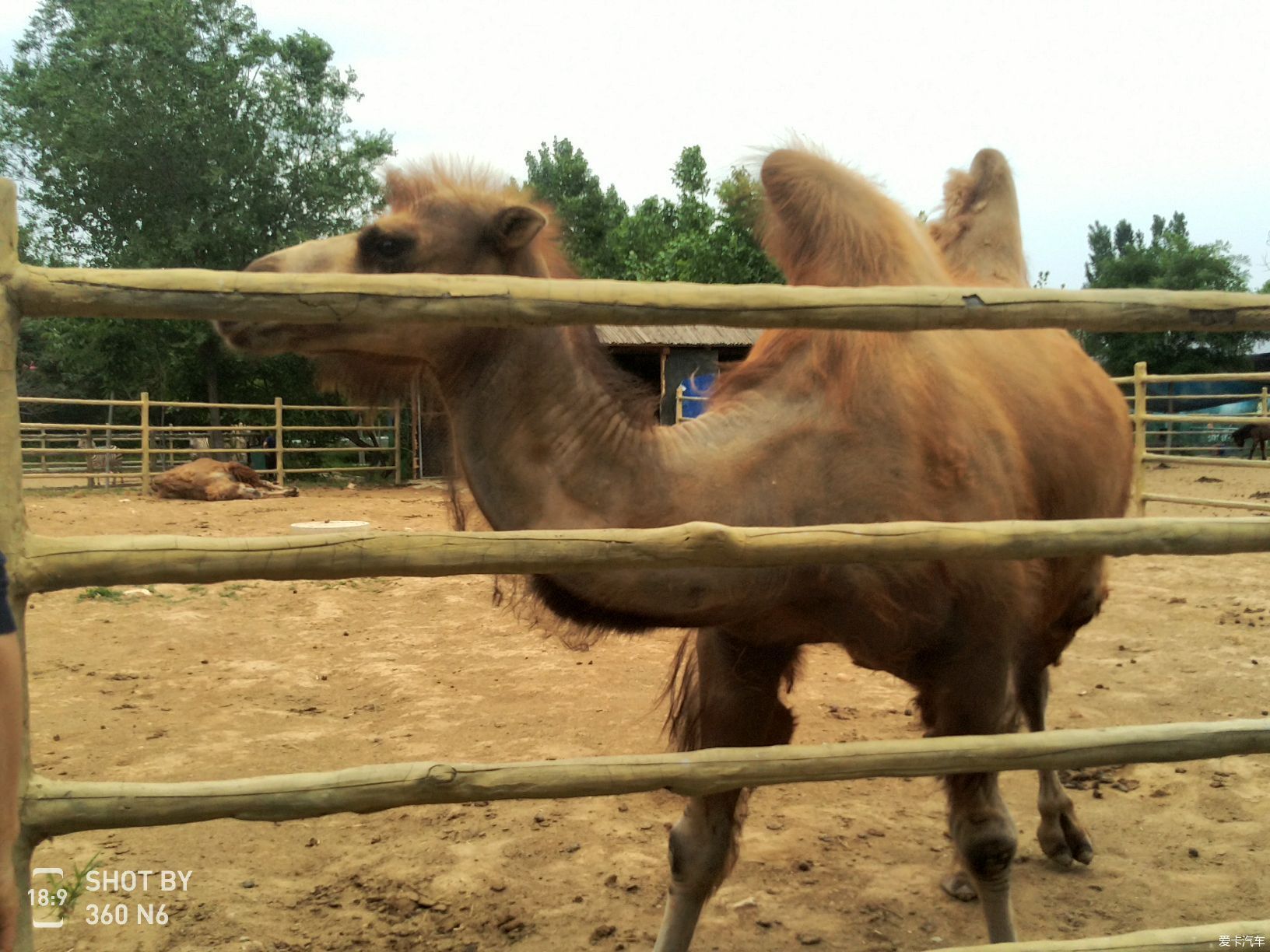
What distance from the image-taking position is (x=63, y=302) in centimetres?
159

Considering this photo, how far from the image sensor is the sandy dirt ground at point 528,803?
3.06 meters

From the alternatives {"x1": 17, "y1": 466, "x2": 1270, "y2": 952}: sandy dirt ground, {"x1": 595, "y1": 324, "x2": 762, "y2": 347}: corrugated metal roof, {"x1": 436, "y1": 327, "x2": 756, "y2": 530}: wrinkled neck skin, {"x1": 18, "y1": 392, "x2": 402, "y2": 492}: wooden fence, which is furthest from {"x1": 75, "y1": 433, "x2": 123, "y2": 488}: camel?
{"x1": 436, "y1": 327, "x2": 756, "y2": 530}: wrinkled neck skin

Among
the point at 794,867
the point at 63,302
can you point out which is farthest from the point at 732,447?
the point at 794,867

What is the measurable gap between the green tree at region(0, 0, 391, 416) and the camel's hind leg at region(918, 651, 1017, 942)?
2028cm

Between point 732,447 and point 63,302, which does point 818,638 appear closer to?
point 732,447

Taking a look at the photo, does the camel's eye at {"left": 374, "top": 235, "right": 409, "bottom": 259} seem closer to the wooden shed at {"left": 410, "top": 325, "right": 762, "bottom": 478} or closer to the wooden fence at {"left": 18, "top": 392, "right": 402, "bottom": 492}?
the wooden shed at {"left": 410, "top": 325, "right": 762, "bottom": 478}

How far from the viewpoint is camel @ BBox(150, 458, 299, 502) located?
45.9ft

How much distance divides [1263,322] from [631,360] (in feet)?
58.0

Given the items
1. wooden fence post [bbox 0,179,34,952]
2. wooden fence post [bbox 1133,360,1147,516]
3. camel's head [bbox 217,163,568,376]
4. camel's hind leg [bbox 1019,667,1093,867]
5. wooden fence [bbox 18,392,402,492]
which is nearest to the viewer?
wooden fence post [bbox 0,179,34,952]

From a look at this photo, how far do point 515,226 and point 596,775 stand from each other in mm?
1443

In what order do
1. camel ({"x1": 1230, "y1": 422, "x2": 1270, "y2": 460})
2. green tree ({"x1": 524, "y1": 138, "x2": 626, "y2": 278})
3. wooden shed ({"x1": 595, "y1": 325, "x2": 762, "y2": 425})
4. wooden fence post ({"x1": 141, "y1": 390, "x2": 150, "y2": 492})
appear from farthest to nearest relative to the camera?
green tree ({"x1": 524, "y1": 138, "x2": 626, "y2": 278}) < camel ({"x1": 1230, "y1": 422, "x2": 1270, "y2": 460}) < wooden shed ({"x1": 595, "y1": 325, "x2": 762, "y2": 425}) < wooden fence post ({"x1": 141, "y1": 390, "x2": 150, "y2": 492})

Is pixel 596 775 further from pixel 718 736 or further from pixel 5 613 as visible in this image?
pixel 718 736

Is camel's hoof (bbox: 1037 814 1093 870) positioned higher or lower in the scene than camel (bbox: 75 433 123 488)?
lower

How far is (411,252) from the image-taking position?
2488mm
